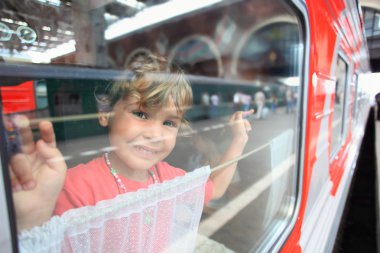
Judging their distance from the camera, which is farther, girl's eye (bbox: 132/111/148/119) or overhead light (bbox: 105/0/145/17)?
overhead light (bbox: 105/0/145/17)

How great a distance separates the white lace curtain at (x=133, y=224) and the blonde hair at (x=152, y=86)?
0.75ft

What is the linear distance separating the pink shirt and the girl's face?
1.6 inches

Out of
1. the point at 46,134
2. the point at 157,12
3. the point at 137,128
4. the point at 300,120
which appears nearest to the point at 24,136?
the point at 46,134

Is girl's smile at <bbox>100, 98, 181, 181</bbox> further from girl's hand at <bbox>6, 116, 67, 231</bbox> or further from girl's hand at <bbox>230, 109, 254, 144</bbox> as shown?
girl's hand at <bbox>230, 109, 254, 144</bbox>

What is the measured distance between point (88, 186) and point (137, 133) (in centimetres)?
18

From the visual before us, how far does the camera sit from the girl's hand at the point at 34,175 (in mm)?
420

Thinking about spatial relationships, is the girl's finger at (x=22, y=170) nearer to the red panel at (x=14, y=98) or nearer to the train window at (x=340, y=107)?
the red panel at (x=14, y=98)

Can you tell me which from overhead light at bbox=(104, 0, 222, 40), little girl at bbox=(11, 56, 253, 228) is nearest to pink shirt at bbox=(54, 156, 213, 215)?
little girl at bbox=(11, 56, 253, 228)

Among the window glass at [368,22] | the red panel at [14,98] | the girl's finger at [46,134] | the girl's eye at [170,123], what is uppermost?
the window glass at [368,22]

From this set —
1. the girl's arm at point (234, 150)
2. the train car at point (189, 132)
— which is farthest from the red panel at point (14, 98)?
the girl's arm at point (234, 150)

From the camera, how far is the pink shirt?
0.56 meters

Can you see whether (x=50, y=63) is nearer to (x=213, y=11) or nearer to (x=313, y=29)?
(x=313, y=29)

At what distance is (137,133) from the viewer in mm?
729

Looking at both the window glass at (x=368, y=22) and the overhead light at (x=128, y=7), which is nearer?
the overhead light at (x=128, y=7)
